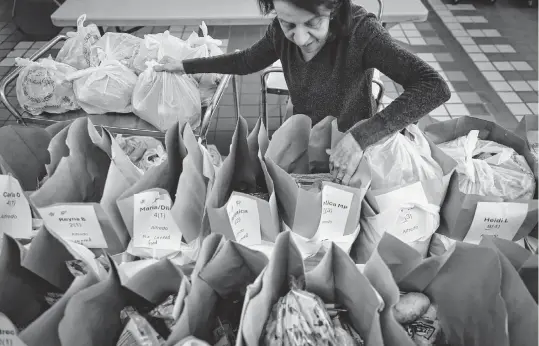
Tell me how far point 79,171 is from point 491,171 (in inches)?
48.6

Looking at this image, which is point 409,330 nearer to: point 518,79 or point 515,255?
point 515,255

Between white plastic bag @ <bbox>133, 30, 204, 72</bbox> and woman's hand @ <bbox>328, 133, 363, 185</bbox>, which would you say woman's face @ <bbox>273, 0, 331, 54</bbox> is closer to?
woman's hand @ <bbox>328, 133, 363, 185</bbox>

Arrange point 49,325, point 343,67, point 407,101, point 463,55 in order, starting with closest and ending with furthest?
point 49,325, point 407,101, point 343,67, point 463,55

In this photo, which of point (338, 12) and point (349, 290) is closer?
point (349, 290)

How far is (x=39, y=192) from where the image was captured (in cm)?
114

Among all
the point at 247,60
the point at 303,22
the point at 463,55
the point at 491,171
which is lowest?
the point at 463,55

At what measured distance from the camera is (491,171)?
1.22 m

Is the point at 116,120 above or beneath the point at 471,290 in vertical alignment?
beneath

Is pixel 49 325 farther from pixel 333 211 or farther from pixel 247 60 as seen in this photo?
pixel 247 60

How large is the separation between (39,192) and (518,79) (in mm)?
3853

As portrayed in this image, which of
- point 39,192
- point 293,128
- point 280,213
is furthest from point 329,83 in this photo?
point 39,192

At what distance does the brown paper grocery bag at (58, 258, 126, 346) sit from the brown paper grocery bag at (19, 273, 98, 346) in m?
0.03

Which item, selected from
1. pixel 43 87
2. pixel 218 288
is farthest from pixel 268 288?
pixel 43 87

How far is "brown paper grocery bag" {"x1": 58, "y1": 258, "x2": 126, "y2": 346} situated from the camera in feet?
2.77
